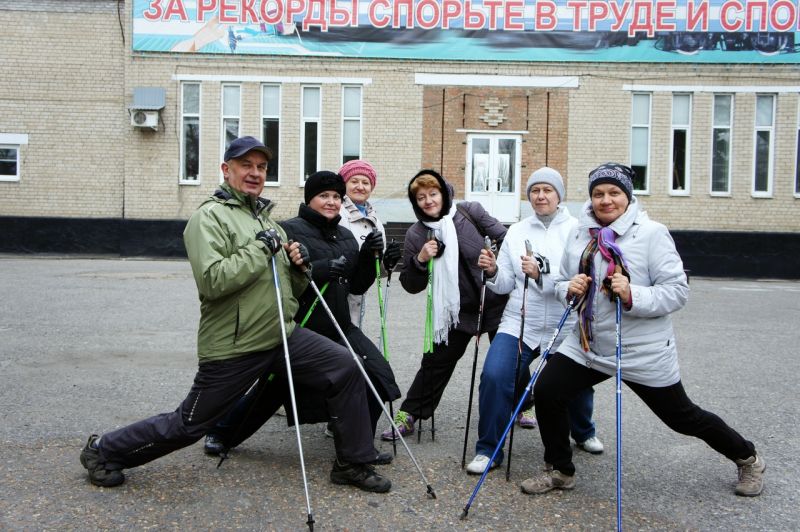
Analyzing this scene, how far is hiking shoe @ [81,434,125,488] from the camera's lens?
3885 millimetres

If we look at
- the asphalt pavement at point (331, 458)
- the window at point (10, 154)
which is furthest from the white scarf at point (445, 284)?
the window at point (10, 154)

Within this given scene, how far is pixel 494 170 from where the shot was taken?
765 inches

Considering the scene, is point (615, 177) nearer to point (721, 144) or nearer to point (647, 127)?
point (647, 127)

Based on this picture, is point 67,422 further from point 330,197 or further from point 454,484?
point 454,484

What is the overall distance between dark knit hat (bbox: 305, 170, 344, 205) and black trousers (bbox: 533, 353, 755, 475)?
176cm

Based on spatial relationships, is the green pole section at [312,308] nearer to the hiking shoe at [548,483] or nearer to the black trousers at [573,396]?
the black trousers at [573,396]

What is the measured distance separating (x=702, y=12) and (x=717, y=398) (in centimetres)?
1602

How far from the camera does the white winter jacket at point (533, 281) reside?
4609mm

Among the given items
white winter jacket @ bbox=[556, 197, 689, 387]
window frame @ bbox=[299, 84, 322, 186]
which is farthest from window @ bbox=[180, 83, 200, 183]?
white winter jacket @ bbox=[556, 197, 689, 387]

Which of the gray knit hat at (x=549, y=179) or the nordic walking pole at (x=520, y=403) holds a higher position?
the gray knit hat at (x=549, y=179)

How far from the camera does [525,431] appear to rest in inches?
207

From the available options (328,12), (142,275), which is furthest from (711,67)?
(142,275)

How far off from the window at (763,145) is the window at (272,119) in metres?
13.0

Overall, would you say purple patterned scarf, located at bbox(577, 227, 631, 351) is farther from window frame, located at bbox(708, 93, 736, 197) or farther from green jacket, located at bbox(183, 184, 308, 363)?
window frame, located at bbox(708, 93, 736, 197)
